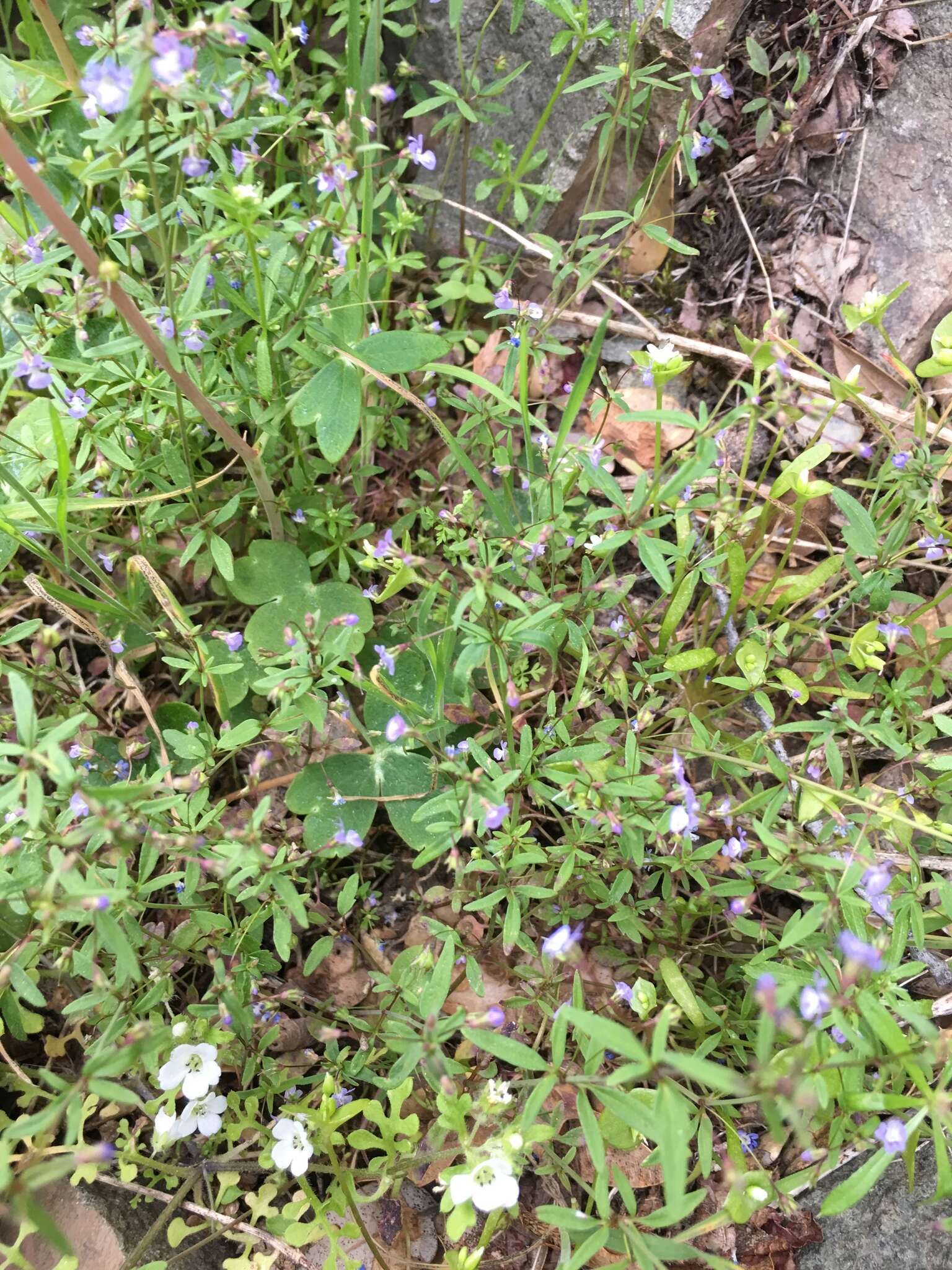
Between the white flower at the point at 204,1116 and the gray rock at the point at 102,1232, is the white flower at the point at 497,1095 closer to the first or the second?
the white flower at the point at 204,1116

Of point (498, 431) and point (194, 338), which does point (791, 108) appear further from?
point (194, 338)

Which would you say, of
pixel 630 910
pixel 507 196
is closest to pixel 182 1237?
pixel 630 910

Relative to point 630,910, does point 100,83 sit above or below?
above

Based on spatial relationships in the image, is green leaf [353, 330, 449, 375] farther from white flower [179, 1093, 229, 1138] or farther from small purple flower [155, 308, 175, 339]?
white flower [179, 1093, 229, 1138]

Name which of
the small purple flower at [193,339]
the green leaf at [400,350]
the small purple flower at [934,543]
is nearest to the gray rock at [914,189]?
the small purple flower at [934,543]

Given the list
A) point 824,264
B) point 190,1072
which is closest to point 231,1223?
point 190,1072

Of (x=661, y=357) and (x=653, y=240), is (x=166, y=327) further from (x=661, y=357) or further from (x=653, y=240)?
(x=653, y=240)
